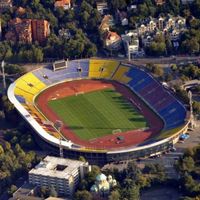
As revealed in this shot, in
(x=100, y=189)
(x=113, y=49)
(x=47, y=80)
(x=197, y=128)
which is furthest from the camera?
(x=113, y=49)

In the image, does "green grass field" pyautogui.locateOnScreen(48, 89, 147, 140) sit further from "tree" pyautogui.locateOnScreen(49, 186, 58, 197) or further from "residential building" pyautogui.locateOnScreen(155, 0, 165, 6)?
"residential building" pyautogui.locateOnScreen(155, 0, 165, 6)

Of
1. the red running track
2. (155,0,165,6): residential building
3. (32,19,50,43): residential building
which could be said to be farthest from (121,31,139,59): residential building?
(32,19,50,43): residential building

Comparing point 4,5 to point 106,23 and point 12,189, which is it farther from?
point 12,189

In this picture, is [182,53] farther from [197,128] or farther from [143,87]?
[197,128]

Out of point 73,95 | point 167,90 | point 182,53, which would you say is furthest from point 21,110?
point 182,53

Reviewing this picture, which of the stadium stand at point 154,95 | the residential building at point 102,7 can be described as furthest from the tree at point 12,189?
the residential building at point 102,7

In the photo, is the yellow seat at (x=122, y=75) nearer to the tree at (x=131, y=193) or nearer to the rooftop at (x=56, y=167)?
the rooftop at (x=56, y=167)

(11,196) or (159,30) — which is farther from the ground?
(159,30)
